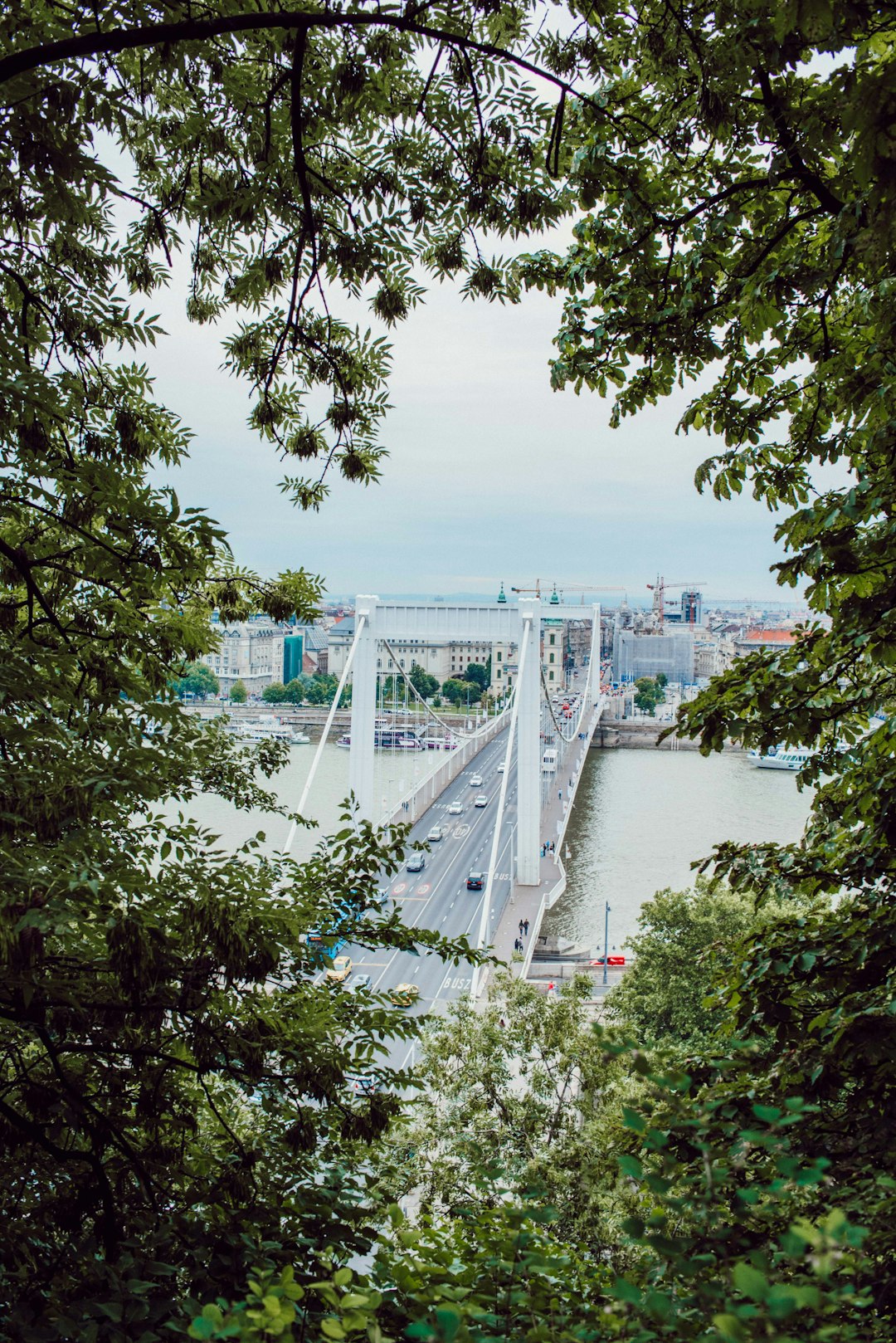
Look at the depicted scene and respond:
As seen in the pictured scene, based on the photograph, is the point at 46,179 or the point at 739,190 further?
the point at 739,190

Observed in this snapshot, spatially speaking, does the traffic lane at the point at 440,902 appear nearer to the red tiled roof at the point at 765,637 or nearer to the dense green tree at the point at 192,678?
the dense green tree at the point at 192,678

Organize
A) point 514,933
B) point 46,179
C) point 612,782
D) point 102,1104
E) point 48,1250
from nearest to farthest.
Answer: point 46,179 < point 48,1250 < point 102,1104 < point 514,933 < point 612,782

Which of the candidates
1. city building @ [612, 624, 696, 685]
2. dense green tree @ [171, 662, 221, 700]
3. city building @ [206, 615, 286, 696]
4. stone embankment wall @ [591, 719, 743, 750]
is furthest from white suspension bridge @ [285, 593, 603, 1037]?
city building @ [612, 624, 696, 685]

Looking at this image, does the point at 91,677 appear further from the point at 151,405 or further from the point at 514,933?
the point at 514,933

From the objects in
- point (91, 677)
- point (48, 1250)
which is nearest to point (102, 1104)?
point (48, 1250)

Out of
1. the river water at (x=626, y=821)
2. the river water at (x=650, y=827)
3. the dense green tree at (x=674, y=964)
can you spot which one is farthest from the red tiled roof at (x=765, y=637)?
the dense green tree at (x=674, y=964)

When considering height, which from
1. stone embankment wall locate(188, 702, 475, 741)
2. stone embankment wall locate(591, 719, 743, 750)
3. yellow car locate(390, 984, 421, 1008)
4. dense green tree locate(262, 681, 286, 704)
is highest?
dense green tree locate(262, 681, 286, 704)

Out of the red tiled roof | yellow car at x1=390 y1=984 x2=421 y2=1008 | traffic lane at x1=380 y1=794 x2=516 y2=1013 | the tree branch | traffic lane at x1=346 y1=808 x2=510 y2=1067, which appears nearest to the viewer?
the tree branch

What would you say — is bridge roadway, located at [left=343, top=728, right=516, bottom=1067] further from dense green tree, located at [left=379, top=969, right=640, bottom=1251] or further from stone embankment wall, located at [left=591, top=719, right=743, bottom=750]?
stone embankment wall, located at [left=591, top=719, right=743, bottom=750]
